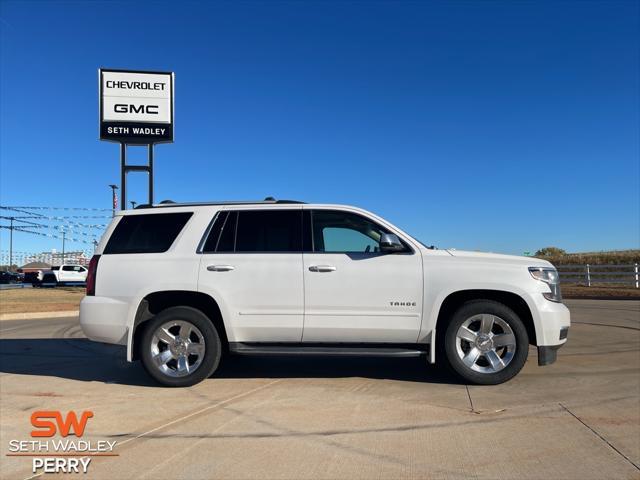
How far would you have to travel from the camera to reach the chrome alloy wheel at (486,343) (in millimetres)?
5504

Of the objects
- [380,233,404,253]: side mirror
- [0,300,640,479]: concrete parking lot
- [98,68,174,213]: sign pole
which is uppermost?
[98,68,174,213]: sign pole

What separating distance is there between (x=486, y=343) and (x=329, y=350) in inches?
66.3

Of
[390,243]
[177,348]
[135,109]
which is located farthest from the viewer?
[135,109]

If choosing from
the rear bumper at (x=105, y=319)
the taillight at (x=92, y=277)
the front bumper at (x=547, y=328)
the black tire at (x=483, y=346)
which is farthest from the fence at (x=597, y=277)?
the taillight at (x=92, y=277)

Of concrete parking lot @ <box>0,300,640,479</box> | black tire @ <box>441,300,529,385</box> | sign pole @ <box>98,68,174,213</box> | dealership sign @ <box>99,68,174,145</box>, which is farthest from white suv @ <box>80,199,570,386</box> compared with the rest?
dealership sign @ <box>99,68,174,145</box>

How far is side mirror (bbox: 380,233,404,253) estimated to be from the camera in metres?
5.44

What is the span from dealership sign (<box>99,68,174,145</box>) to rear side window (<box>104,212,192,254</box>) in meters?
10.9

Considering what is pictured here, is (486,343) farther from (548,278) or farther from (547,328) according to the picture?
(548,278)

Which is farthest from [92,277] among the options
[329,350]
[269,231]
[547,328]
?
[547,328]

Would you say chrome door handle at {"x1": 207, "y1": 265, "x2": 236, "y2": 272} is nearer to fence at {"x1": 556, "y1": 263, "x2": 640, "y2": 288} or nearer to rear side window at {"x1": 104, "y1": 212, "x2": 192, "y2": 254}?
rear side window at {"x1": 104, "y1": 212, "x2": 192, "y2": 254}

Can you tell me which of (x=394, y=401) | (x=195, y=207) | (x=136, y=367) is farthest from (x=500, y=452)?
(x=136, y=367)

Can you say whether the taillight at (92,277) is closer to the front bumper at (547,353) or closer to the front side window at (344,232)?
the front side window at (344,232)

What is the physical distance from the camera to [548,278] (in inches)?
220

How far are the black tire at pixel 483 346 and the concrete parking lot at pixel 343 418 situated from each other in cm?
14
